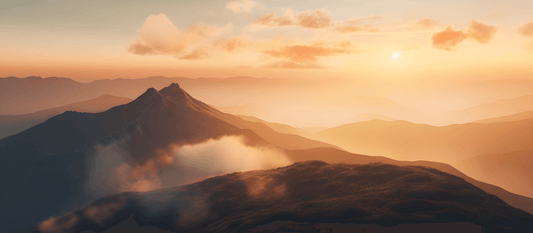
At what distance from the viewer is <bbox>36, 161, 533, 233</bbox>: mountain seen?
74.7m


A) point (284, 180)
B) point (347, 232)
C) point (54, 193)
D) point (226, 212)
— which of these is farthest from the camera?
point (54, 193)

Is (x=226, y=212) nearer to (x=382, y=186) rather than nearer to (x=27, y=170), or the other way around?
(x=382, y=186)

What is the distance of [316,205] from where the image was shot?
94.4 metres

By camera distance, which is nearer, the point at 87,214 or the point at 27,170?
the point at 87,214

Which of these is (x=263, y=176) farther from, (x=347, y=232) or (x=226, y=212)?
(x=347, y=232)

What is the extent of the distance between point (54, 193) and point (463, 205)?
21751cm

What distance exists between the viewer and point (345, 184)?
118 metres

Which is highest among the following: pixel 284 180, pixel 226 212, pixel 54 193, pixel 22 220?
pixel 284 180

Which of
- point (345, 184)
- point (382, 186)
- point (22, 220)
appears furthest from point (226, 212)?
point (22, 220)

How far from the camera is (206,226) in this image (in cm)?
10450

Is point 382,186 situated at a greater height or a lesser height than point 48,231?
greater

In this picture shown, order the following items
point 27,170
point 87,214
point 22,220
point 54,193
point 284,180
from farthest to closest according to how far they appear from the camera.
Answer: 1. point 27,170
2. point 54,193
3. point 22,220
4. point 284,180
5. point 87,214

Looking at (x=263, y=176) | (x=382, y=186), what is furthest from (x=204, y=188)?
(x=382, y=186)

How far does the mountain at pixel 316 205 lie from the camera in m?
74.7
